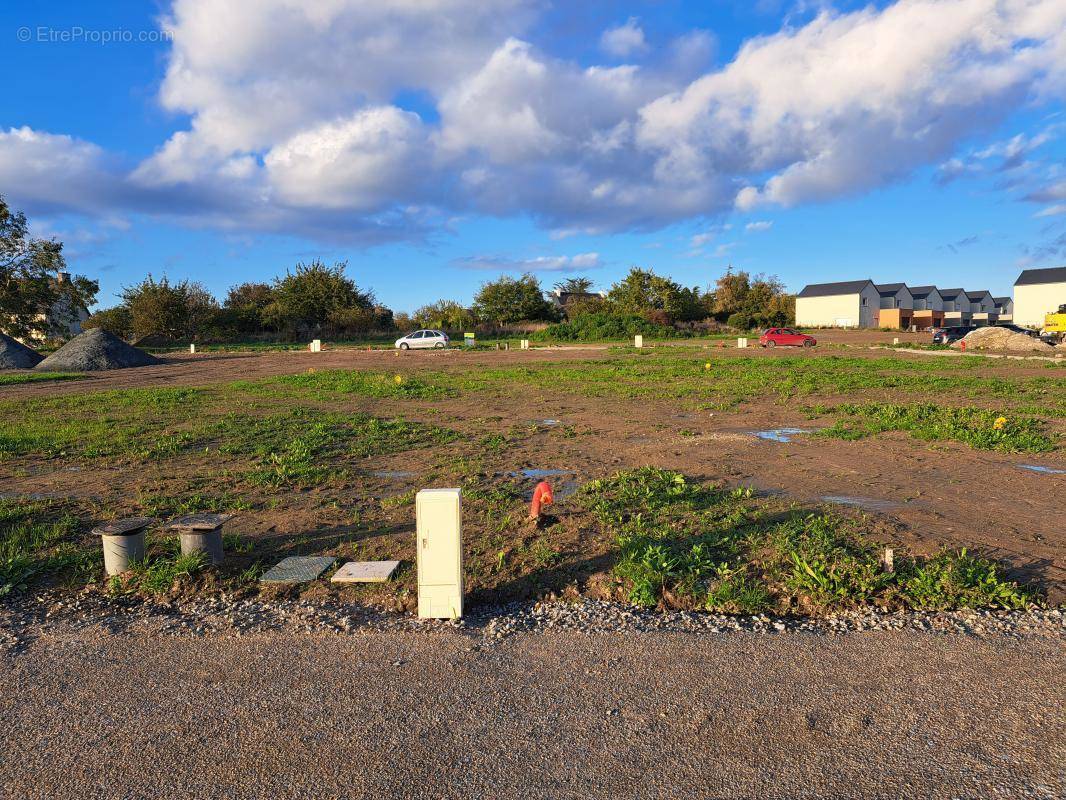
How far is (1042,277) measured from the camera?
74.1m

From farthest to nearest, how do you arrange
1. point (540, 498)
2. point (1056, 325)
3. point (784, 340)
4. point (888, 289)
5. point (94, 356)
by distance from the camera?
point (888, 289) → point (1056, 325) → point (784, 340) → point (94, 356) → point (540, 498)

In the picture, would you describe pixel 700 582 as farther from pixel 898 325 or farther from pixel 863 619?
pixel 898 325

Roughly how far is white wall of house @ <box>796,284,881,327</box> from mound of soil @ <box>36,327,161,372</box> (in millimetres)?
76789

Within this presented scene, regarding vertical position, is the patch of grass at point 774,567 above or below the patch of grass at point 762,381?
below

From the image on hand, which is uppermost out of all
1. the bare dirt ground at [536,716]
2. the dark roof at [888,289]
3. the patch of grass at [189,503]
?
the dark roof at [888,289]

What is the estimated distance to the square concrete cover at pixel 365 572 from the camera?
469cm

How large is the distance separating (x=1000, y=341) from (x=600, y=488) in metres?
37.8

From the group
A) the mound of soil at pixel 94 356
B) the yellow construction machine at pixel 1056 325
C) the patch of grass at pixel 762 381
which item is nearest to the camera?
the patch of grass at pixel 762 381

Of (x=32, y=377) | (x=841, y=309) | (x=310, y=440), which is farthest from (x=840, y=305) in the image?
(x=310, y=440)

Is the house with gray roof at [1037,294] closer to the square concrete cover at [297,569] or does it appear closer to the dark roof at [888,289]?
the dark roof at [888,289]

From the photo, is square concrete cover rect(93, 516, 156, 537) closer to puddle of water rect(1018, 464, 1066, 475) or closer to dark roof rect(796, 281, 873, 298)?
puddle of water rect(1018, 464, 1066, 475)

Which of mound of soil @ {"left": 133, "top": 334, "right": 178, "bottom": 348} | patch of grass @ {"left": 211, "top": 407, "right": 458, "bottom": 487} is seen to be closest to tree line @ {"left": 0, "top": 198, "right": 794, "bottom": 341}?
mound of soil @ {"left": 133, "top": 334, "right": 178, "bottom": 348}

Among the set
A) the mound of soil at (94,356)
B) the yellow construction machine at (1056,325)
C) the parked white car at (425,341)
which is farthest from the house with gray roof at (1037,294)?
the mound of soil at (94,356)

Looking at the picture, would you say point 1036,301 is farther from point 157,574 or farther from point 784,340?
point 157,574
